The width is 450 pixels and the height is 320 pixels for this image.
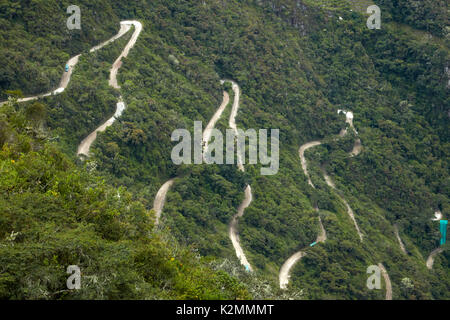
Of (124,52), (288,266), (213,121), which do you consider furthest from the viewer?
(213,121)

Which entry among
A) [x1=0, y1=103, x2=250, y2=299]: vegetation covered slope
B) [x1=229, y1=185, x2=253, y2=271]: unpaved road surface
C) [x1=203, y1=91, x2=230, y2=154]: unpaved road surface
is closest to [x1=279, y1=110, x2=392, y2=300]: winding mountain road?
[x1=229, y1=185, x2=253, y2=271]: unpaved road surface

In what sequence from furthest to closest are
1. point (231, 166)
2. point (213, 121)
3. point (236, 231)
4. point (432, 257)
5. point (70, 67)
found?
point (432, 257)
point (213, 121)
point (231, 166)
point (236, 231)
point (70, 67)

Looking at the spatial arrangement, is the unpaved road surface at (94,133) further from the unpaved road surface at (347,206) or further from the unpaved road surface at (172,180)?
the unpaved road surface at (347,206)

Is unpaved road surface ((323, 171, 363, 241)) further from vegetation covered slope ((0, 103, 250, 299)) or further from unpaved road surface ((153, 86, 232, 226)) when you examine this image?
vegetation covered slope ((0, 103, 250, 299))

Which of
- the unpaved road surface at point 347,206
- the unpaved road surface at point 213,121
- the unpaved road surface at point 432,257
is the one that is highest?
the unpaved road surface at point 213,121

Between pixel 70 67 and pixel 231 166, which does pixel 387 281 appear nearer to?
pixel 231 166

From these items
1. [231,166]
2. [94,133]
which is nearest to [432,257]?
[231,166]

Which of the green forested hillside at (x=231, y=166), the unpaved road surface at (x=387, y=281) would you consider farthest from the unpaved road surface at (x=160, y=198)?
the unpaved road surface at (x=387, y=281)

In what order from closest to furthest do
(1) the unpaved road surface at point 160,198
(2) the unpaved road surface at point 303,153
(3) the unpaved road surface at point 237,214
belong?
(1) the unpaved road surface at point 160,198
(3) the unpaved road surface at point 237,214
(2) the unpaved road surface at point 303,153

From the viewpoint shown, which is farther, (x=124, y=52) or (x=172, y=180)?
(x=124, y=52)
